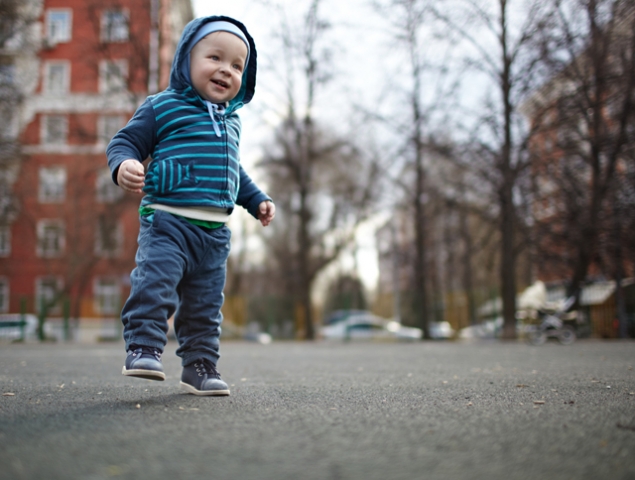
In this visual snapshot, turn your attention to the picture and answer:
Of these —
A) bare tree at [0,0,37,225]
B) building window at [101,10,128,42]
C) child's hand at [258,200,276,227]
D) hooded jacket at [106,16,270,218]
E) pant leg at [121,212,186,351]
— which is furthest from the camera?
building window at [101,10,128,42]

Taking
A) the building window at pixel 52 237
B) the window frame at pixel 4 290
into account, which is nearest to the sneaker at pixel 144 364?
the building window at pixel 52 237

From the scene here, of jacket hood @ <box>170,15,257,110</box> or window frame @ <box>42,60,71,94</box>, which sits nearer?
jacket hood @ <box>170,15,257,110</box>

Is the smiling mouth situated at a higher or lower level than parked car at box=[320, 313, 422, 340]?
higher

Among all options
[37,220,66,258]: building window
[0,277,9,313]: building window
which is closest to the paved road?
[37,220,66,258]: building window

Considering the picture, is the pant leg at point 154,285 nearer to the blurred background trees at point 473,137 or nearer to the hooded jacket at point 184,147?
the hooded jacket at point 184,147

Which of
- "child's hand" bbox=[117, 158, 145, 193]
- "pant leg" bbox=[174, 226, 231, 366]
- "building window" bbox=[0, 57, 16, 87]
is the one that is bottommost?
"pant leg" bbox=[174, 226, 231, 366]

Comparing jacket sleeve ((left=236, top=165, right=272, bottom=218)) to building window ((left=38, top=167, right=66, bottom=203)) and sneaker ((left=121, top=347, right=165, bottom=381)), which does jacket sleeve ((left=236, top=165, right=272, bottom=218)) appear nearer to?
sneaker ((left=121, top=347, right=165, bottom=381))

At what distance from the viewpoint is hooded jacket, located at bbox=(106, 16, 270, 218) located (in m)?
3.01

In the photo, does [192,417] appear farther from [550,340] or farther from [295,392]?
[550,340]

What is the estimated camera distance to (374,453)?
165 centimetres

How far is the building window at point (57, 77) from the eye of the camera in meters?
37.2

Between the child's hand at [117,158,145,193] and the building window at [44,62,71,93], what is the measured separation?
1488 inches

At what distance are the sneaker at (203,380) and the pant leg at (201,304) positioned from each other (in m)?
0.03

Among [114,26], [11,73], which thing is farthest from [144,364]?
[114,26]
